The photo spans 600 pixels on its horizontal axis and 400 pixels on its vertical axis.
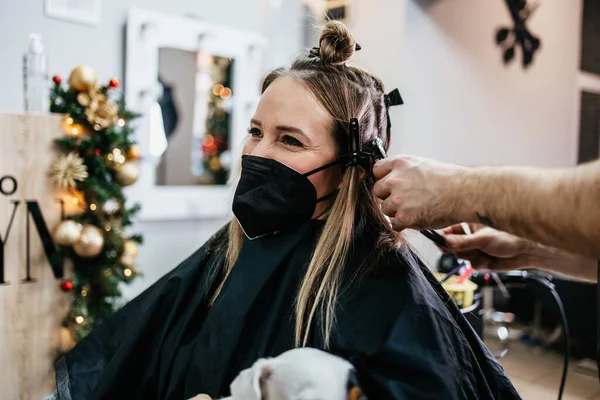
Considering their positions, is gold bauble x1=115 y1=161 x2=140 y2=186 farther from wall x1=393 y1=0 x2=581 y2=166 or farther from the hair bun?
wall x1=393 y1=0 x2=581 y2=166

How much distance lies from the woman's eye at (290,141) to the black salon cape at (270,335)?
0.22 meters

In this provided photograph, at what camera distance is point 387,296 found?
42.8 inches

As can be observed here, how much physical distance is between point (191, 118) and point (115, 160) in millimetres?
1076

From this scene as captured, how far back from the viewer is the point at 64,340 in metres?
2.30

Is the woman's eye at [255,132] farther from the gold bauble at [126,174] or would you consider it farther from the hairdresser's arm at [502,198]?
the gold bauble at [126,174]

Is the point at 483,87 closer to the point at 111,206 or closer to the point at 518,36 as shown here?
the point at 518,36

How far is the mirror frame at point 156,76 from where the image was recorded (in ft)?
10.0

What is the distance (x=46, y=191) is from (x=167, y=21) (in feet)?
4.78

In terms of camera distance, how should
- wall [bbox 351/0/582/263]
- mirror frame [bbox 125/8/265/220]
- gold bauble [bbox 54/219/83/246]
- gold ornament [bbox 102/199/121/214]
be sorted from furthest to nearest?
1. wall [bbox 351/0/582/263]
2. mirror frame [bbox 125/8/265/220]
3. gold ornament [bbox 102/199/121/214]
4. gold bauble [bbox 54/219/83/246]

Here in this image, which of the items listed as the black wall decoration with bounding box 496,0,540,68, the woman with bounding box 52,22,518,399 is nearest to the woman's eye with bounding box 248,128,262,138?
the woman with bounding box 52,22,518,399

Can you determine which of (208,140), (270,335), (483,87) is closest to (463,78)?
(483,87)

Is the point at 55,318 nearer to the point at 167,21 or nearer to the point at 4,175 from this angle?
the point at 4,175

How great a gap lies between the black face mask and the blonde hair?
85mm

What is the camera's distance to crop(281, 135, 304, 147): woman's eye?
4.25 ft
